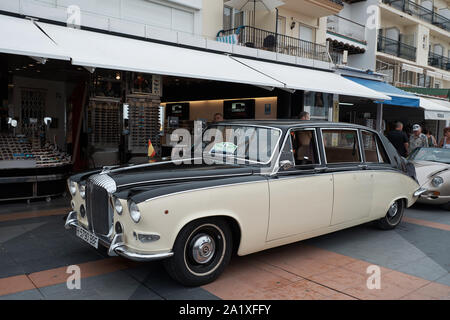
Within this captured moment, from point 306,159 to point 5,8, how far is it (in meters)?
6.37

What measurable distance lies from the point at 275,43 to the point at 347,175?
877 cm

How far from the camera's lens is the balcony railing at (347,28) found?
65.6ft

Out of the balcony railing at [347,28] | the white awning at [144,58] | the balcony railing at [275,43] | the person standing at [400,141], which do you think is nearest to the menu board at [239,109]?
the balcony railing at [275,43]

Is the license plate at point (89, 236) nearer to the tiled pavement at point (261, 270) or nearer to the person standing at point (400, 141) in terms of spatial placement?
the tiled pavement at point (261, 270)

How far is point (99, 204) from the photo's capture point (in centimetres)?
375

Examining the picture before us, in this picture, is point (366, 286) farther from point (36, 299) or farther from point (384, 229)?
point (36, 299)

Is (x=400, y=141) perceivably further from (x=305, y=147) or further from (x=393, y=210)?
(x=305, y=147)

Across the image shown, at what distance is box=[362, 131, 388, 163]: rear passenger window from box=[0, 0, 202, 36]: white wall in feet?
19.3

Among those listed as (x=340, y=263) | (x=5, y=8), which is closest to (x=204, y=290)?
(x=340, y=263)

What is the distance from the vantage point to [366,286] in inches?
150

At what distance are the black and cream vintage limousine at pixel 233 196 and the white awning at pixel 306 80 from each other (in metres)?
4.20

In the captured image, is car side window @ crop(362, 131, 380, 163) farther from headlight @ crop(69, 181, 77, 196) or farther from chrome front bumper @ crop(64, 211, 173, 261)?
headlight @ crop(69, 181, 77, 196)


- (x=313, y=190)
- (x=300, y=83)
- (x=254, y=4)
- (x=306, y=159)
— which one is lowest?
(x=313, y=190)

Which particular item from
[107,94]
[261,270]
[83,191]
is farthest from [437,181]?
[107,94]
